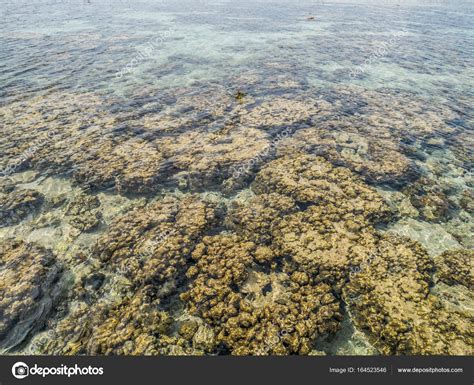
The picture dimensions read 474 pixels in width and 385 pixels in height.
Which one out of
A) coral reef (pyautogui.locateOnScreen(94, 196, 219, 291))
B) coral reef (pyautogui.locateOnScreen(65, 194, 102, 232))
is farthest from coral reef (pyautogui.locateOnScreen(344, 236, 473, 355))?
coral reef (pyautogui.locateOnScreen(65, 194, 102, 232))

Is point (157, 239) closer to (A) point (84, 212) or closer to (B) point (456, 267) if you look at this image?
(A) point (84, 212)

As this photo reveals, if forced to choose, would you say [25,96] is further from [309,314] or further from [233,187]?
[309,314]

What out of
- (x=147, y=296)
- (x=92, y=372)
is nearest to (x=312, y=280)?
(x=147, y=296)

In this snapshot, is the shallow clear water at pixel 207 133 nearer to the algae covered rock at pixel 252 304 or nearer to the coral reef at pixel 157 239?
the coral reef at pixel 157 239

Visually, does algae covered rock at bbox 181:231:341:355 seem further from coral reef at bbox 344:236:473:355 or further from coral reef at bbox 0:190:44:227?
coral reef at bbox 0:190:44:227

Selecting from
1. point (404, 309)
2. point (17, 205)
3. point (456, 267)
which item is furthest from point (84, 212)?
point (456, 267)

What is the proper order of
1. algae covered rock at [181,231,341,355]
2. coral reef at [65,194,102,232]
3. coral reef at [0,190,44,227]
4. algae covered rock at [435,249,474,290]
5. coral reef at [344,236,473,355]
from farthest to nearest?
coral reef at [0,190,44,227], coral reef at [65,194,102,232], algae covered rock at [435,249,474,290], algae covered rock at [181,231,341,355], coral reef at [344,236,473,355]
